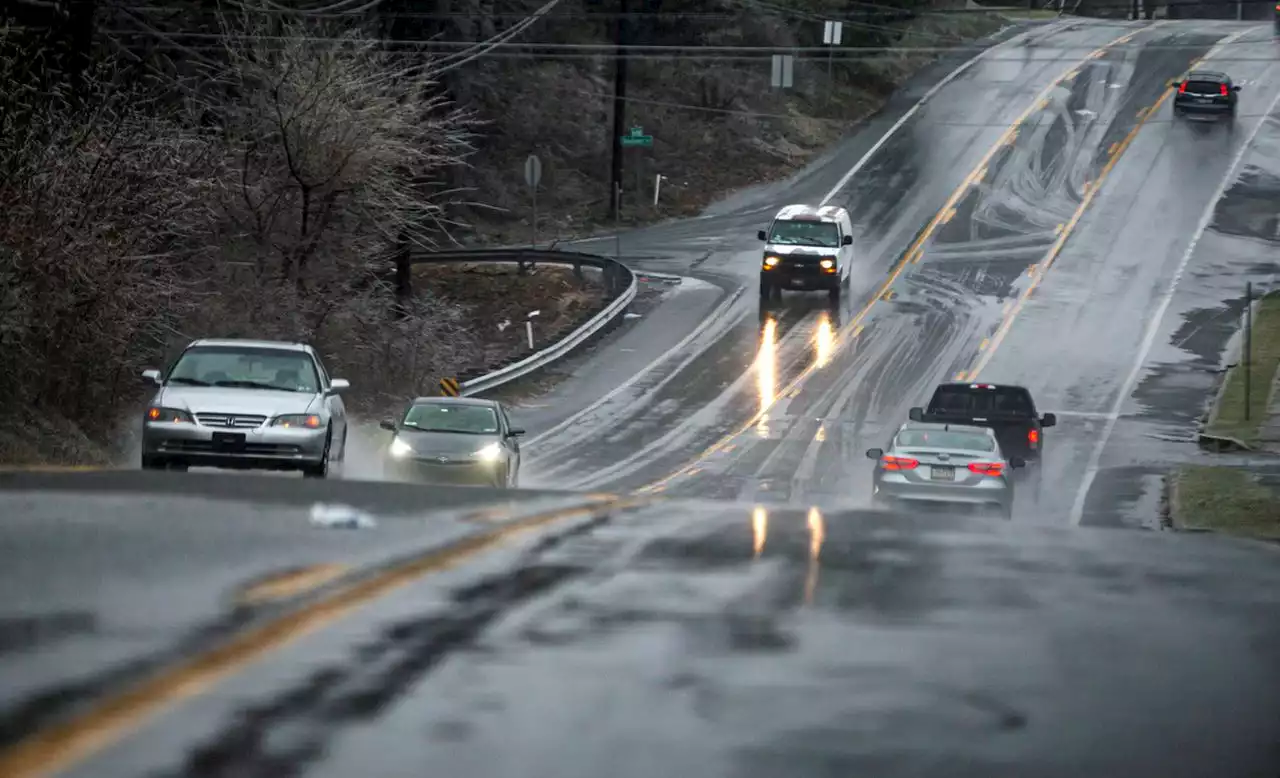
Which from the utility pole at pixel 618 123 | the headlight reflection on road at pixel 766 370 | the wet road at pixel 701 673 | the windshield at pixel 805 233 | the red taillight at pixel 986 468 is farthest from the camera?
the utility pole at pixel 618 123

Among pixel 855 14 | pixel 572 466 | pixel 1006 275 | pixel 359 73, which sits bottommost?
pixel 572 466

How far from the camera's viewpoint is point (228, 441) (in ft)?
55.7

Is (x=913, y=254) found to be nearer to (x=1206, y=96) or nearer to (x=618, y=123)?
(x=618, y=123)

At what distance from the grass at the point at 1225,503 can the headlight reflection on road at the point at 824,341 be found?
12928 mm

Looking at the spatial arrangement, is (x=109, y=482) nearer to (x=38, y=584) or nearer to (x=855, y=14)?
(x=38, y=584)

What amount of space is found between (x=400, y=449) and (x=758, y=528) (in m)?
13.6

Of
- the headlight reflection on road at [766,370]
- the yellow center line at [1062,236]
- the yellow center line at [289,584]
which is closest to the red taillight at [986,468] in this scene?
the headlight reflection on road at [766,370]

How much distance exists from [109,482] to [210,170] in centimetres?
Answer: 2232

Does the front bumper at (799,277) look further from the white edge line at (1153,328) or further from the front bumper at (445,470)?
the front bumper at (445,470)

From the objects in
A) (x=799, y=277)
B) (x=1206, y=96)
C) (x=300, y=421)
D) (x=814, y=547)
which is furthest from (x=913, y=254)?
(x=814, y=547)

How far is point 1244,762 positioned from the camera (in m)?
4.46

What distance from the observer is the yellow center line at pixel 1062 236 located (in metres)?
42.6

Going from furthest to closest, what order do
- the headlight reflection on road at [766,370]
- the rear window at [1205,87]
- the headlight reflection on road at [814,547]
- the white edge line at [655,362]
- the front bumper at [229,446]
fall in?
1. the rear window at [1205,87]
2. the headlight reflection on road at [766,370]
3. the white edge line at [655,362]
4. the front bumper at [229,446]
5. the headlight reflection on road at [814,547]

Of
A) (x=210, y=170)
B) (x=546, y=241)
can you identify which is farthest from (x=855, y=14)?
(x=210, y=170)
